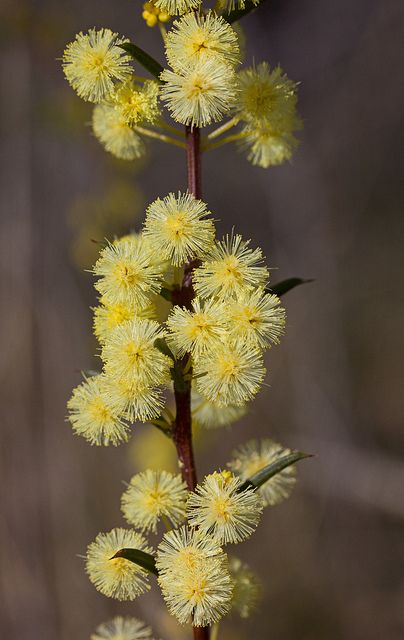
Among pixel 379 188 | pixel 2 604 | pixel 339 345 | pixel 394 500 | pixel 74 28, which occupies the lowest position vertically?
pixel 2 604

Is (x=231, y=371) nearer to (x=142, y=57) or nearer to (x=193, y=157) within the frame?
(x=193, y=157)

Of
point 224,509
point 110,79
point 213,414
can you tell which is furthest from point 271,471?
point 110,79

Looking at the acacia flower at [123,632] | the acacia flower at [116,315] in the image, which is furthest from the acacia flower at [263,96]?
the acacia flower at [123,632]

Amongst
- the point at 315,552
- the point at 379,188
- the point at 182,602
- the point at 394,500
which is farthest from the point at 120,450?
the point at 182,602

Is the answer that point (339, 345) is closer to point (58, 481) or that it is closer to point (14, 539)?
point (58, 481)

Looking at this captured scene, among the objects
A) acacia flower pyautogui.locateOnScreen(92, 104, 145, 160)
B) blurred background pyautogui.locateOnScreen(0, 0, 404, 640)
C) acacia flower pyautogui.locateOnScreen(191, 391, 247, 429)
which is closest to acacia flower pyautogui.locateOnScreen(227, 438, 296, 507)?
acacia flower pyautogui.locateOnScreen(191, 391, 247, 429)

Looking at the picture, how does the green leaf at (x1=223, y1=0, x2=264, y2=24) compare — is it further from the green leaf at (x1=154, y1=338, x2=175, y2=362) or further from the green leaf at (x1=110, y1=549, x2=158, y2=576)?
the green leaf at (x1=110, y1=549, x2=158, y2=576)
